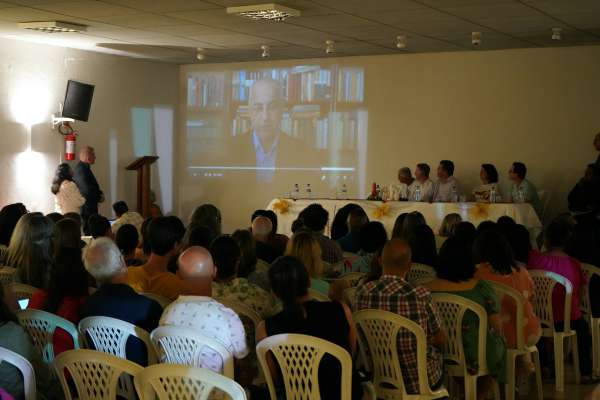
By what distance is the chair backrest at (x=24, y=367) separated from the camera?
10.1 ft

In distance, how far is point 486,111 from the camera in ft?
37.1

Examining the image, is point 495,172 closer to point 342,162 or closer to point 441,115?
point 441,115

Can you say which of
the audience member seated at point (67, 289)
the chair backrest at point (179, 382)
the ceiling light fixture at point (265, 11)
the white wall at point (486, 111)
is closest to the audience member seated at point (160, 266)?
the audience member seated at point (67, 289)

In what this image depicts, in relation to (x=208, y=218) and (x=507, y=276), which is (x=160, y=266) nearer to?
(x=208, y=218)

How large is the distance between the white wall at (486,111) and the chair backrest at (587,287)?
4830 millimetres

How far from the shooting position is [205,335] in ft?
11.1

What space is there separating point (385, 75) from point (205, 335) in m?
9.06

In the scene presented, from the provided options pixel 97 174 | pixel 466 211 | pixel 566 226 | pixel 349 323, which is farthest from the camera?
pixel 97 174

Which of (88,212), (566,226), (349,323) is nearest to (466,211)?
(566,226)

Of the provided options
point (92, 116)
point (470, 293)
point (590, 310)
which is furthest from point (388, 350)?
point (92, 116)

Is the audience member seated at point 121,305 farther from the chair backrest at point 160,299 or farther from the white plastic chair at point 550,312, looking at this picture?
the white plastic chair at point 550,312

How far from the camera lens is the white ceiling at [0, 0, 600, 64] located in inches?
321

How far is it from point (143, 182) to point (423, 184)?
13.5 feet

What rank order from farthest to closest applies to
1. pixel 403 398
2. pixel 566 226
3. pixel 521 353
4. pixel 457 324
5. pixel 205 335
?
pixel 566 226 → pixel 521 353 → pixel 457 324 → pixel 403 398 → pixel 205 335
